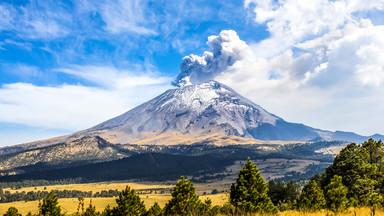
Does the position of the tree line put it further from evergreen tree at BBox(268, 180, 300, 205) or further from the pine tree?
evergreen tree at BBox(268, 180, 300, 205)

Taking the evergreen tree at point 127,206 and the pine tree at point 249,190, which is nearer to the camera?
the pine tree at point 249,190

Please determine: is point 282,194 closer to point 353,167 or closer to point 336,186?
point 353,167

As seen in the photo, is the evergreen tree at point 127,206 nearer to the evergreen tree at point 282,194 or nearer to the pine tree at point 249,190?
the pine tree at point 249,190

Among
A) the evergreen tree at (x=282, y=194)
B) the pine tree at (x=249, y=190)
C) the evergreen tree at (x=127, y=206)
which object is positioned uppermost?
the pine tree at (x=249, y=190)

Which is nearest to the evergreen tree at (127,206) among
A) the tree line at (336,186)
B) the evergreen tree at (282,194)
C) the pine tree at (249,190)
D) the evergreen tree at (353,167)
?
the tree line at (336,186)

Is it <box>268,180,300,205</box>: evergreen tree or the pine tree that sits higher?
the pine tree

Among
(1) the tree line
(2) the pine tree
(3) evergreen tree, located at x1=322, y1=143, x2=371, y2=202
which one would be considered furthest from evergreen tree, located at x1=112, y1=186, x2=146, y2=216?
(3) evergreen tree, located at x1=322, y1=143, x2=371, y2=202

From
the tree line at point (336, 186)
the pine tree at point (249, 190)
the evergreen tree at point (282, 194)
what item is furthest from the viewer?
the evergreen tree at point (282, 194)

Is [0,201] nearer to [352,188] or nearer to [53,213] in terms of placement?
[53,213]

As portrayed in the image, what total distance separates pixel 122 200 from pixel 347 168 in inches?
1542

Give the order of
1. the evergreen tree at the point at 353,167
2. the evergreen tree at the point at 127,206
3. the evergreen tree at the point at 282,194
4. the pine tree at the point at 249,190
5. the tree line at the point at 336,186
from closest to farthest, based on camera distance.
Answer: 1. the tree line at the point at 336,186
2. the pine tree at the point at 249,190
3. the evergreen tree at the point at 353,167
4. the evergreen tree at the point at 127,206
5. the evergreen tree at the point at 282,194

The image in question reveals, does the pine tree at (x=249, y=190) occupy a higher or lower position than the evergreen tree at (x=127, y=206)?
higher

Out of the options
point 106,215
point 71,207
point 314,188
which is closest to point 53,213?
point 106,215

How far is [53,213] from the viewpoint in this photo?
52.5 meters
